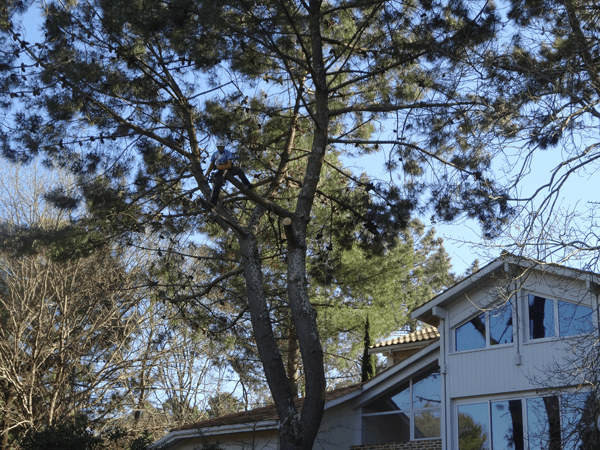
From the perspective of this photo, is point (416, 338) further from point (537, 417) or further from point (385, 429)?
point (537, 417)

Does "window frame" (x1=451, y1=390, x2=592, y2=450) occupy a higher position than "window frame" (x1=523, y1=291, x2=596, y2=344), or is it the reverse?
"window frame" (x1=523, y1=291, x2=596, y2=344)

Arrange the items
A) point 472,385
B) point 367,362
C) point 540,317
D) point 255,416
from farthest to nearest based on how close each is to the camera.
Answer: point 367,362, point 255,416, point 472,385, point 540,317

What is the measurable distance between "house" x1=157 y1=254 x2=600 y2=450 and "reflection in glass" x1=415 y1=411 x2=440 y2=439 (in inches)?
0.9

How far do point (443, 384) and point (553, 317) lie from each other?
2.72m

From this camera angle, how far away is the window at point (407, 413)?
15.2m

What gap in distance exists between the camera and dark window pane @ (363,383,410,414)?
15.7 meters

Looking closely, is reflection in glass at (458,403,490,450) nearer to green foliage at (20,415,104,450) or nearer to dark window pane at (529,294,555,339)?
dark window pane at (529,294,555,339)

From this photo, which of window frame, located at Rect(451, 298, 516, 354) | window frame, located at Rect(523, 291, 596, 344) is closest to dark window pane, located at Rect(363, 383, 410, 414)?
window frame, located at Rect(451, 298, 516, 354)

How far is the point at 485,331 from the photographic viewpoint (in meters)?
13.9

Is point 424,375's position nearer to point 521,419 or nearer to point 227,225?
point 521,419

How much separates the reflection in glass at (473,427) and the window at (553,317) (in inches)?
72.3

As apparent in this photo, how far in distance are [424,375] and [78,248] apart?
334 inches

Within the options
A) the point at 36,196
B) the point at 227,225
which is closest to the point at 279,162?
the point at 227,225

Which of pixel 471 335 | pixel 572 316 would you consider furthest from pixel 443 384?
pixel 572 316
